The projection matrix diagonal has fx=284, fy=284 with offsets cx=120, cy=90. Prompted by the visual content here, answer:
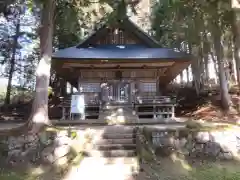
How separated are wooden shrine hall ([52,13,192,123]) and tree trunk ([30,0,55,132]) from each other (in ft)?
12.6

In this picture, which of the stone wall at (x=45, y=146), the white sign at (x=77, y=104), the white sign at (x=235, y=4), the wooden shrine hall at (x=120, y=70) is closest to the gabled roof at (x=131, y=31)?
the wooden shrine hall at (x=120, y=70)

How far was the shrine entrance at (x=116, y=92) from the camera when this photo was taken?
16312mm

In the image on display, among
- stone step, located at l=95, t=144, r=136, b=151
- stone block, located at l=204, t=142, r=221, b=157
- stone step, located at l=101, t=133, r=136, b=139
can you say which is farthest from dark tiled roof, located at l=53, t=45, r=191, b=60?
stone step, located at l=95, t=144, r=136, b=151

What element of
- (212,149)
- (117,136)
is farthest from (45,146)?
(212,149)

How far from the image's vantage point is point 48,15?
412 inches

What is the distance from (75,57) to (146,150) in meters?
7.52

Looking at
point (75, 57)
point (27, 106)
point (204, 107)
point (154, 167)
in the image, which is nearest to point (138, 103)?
point (75, 57)

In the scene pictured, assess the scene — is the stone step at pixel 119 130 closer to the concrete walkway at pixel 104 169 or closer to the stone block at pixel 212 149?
the concrete walkway at pixel 104 169

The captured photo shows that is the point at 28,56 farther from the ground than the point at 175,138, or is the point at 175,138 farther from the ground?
the point at 28,56

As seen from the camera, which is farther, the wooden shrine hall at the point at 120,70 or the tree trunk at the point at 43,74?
the wooden shrine hall at the point at 120,70

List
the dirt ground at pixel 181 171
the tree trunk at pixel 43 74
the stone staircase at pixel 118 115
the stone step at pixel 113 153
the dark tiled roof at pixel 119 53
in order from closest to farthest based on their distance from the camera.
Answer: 1. the dirt ground at pixel 181 171
2. the stone step at pixel 113 153
3. the tree trunk at pixel 43 74
4. the stone staircase at pixel 118 115
5. the dark tiled roof at pixel 119 53

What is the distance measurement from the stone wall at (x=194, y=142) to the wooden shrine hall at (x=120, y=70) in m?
4.65

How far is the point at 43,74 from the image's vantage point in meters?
10.1

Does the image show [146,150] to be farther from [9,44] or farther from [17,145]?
[9,44]
